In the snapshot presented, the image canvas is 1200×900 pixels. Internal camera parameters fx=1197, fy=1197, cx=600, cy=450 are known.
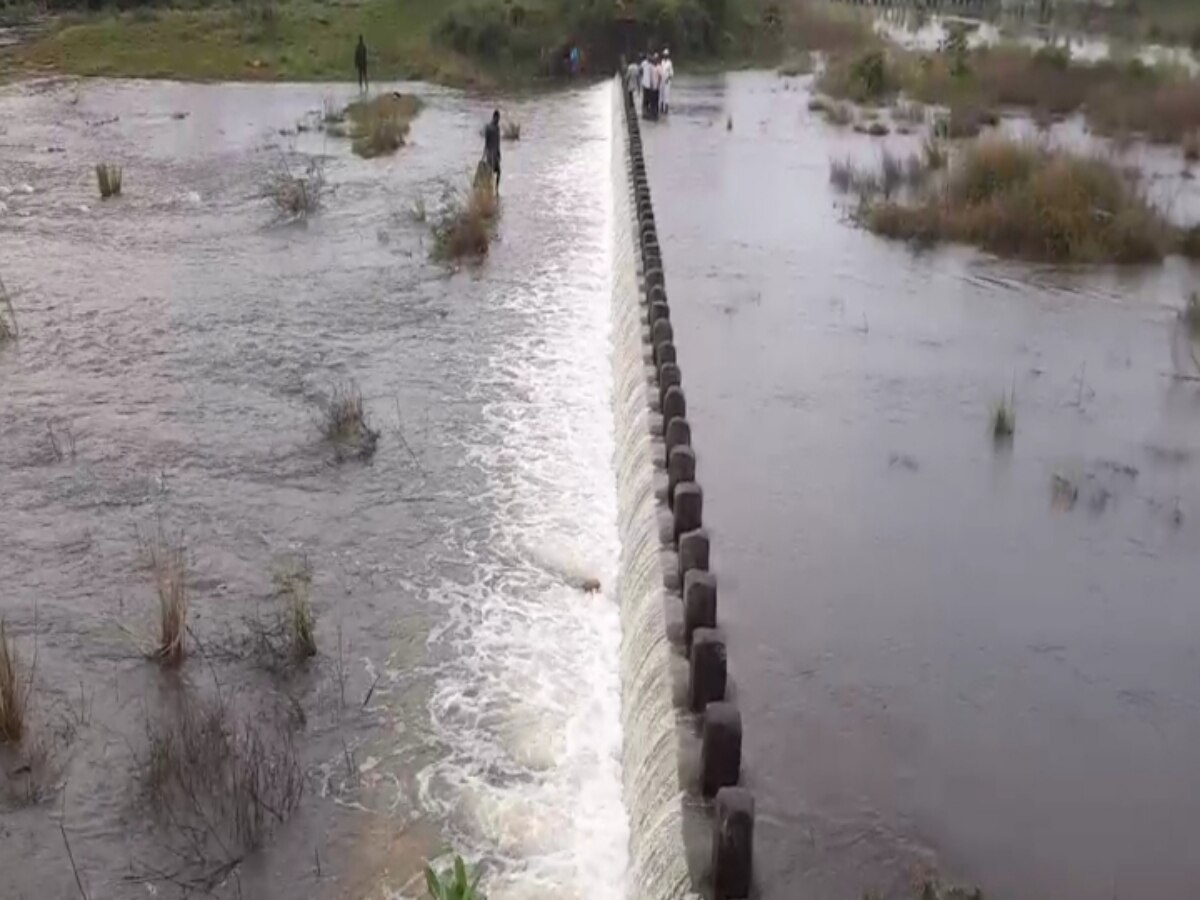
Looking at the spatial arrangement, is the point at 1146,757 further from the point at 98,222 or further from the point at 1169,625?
the point at 98,222

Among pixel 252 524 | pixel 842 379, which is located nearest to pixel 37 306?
pixel 252 524

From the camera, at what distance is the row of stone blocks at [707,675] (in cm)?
512

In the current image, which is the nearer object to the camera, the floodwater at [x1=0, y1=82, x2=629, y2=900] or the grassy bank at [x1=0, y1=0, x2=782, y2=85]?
the floodwater at [x1=0, y1=82, x2=629, y2=900]

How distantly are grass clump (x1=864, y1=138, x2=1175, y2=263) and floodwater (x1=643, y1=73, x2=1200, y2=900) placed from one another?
563 millimetres

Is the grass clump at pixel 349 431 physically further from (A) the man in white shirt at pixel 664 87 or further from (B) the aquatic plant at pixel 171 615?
(A) the man in white shirt at pixel 664 87

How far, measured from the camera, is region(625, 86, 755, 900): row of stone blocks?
5.12 metres

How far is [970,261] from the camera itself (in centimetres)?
1855

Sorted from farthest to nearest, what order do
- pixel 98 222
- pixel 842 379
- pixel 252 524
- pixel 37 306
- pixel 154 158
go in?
pixel 154 158 → pixel 98 222 → pixel 37 306 → pixel 842 379 → pixel 252 524

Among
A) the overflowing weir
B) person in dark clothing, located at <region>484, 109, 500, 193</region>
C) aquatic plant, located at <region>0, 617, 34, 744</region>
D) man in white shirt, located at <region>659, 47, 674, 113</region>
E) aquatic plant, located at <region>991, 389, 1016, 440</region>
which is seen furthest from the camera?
man in white shirt, located at <region>659, 47, 674, 113</region>

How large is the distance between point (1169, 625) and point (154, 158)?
2372 centimetres

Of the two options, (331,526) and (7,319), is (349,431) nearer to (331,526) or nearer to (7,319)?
(331,526)

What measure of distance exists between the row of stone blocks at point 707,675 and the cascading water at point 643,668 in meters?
0.25

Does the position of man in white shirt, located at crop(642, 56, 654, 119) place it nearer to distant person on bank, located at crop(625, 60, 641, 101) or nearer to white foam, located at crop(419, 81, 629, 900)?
distant person on bank, located at crop(625, 60, 641, 101)

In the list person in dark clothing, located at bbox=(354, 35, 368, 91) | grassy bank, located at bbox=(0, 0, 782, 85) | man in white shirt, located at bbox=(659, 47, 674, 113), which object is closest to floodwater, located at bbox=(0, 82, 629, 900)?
man in white shirt, located at bbox=(659, 47, 674, 113)
